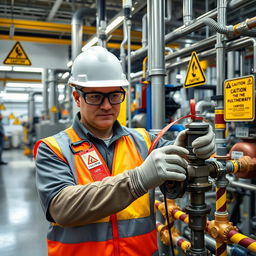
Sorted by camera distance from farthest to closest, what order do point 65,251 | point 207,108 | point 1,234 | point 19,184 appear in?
point 19,184, point 207,108, point 1,234, point 65,251

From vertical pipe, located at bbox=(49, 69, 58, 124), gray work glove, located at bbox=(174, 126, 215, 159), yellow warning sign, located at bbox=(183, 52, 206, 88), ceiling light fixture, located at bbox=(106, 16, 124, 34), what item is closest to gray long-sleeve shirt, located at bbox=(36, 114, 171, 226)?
gray work glove, located at bbox=(174, 126, 215, 159)

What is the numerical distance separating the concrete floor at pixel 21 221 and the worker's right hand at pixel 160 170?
249 cm

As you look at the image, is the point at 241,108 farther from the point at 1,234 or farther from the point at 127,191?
the point at 1,234

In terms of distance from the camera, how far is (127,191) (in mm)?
947

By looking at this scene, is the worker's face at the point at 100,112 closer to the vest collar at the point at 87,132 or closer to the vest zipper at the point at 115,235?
the vest collar at the point at 87,132

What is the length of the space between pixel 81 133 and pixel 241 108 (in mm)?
960

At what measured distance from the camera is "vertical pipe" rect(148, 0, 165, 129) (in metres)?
1.90

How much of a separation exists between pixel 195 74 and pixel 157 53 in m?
0.38

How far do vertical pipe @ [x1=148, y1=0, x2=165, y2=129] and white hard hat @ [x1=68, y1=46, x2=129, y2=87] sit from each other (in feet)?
2.30

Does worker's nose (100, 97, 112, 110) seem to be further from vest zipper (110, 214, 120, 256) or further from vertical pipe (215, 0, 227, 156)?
vertical pipe (215, 0, 227, 156)

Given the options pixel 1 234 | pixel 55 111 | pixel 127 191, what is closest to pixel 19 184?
pixel 55 111

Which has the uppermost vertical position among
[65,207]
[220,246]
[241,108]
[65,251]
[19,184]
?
[241,108]

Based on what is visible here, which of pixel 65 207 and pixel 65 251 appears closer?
pixel 65 207

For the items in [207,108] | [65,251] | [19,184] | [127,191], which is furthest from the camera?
[19,184]
